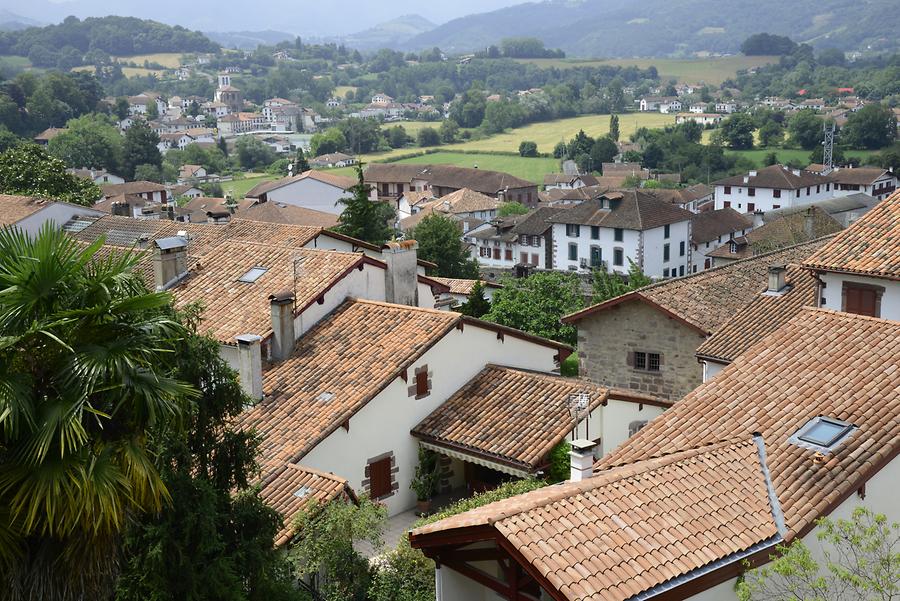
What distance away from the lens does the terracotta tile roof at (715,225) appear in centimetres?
8875

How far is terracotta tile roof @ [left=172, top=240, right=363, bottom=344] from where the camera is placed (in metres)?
25.9

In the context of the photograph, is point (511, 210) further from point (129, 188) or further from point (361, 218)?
point (361, 218)

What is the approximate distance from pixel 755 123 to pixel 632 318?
6020 inches

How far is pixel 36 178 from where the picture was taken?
56.8m

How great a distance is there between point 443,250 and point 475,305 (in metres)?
17.3

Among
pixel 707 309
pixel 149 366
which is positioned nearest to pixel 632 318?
pixel 707 309

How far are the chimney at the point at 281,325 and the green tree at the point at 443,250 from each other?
36808 mm

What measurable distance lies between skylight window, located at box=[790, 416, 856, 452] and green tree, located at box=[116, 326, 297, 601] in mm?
7301

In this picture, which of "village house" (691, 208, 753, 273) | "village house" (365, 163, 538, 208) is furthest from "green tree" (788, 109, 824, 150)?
"village house" (691, 208, 753, 273)

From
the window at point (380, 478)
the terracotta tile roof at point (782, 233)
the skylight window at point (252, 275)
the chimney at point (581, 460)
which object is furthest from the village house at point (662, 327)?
the terracotta tile roof at point (782, 233)

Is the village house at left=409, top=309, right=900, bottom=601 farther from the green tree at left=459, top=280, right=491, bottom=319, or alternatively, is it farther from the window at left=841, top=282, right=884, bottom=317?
the green tree at left=459, top=280, right=491, bottom=319

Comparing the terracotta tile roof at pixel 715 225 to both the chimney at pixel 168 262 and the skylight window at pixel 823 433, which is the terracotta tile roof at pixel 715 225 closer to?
the chimney at pixel 168 262

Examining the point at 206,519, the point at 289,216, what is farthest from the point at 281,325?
the point at 289,216

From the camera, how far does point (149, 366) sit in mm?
10430
